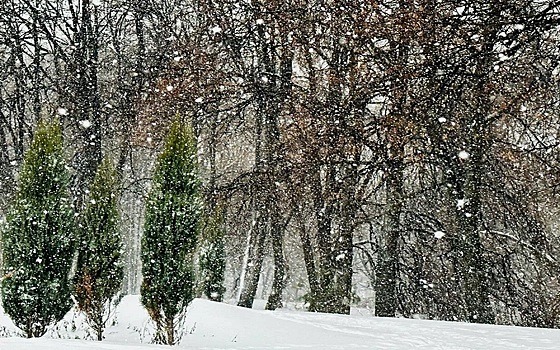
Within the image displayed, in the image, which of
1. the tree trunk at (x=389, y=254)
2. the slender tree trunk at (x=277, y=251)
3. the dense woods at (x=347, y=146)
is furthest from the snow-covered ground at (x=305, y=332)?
the slender tree trunk at (x=277, y=251)

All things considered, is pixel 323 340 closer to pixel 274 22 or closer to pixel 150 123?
pixel 150 123

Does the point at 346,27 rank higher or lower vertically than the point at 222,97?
higher

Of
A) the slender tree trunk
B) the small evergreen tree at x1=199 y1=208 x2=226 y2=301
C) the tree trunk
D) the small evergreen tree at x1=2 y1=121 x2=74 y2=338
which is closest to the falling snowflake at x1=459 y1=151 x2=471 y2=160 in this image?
the tree trunk

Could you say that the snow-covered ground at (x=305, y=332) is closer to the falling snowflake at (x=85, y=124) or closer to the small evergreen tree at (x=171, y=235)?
the small evergreen tree at (x=171, y=235)

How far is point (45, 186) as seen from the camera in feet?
24.9

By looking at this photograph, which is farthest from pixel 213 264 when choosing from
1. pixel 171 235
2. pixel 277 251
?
pixel 171 235

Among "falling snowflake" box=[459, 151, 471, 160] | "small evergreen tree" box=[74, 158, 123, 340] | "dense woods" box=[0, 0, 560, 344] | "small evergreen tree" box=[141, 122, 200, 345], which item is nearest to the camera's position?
"small evergreen tree" box=[141, 122, 200, 345]

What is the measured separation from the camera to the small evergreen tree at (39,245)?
7.35 meters

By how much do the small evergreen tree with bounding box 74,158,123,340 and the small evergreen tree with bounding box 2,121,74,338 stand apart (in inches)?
8.5

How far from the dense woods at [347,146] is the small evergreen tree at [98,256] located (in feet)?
0.17

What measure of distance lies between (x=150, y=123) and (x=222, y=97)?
1.42 meters

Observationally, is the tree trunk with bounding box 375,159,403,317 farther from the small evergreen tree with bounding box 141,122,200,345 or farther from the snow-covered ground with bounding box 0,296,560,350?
the small evergreen tree with bounding box 141,122,200,345

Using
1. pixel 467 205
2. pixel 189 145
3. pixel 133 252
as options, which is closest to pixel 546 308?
pixel 467 205

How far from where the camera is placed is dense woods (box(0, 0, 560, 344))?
7.55 metres
